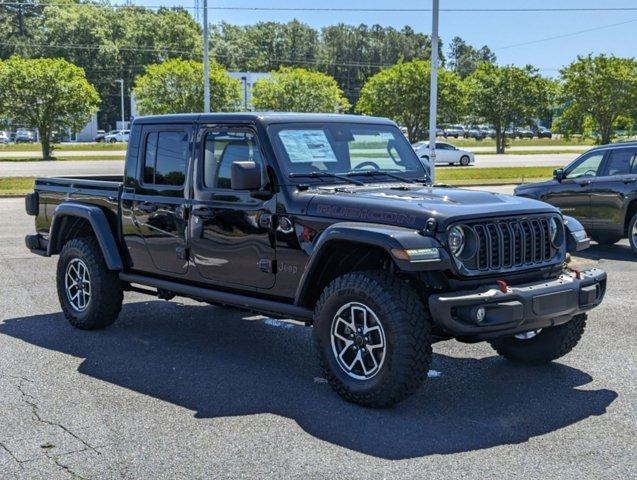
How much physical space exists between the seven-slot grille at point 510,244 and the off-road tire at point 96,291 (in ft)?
11.8

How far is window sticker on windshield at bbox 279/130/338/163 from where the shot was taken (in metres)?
6.42

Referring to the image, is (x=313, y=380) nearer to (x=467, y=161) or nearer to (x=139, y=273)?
(x=139, y=273)

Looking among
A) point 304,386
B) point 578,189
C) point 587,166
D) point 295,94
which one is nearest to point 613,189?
point 578,189

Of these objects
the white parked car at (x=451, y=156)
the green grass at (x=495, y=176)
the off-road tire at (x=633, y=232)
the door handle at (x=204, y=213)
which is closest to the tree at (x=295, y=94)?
the white parked car at (x=451, y=156)

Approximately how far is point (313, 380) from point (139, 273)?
84.5 inches

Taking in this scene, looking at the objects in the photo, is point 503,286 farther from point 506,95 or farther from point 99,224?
point 506,95

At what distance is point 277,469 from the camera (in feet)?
14.7

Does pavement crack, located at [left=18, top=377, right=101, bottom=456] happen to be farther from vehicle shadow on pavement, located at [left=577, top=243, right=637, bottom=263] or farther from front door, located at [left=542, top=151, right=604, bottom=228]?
front door, located at [left=542, top=151, right=604, bottom=228]

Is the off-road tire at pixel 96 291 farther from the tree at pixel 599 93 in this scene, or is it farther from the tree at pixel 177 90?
the tree at pixel 177 90

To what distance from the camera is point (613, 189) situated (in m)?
12.9

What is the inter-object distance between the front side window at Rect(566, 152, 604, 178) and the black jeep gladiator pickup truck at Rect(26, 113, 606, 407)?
711 cm

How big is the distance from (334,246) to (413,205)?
2.00 ft

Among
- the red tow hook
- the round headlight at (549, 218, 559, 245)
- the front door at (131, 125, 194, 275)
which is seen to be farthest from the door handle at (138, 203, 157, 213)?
the round headlight at (549, 218, 559, 245)

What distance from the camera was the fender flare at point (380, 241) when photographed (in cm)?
517
